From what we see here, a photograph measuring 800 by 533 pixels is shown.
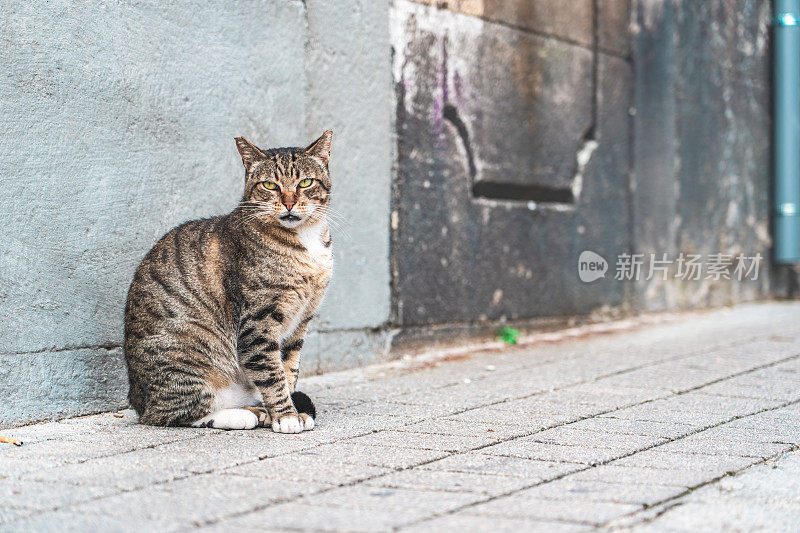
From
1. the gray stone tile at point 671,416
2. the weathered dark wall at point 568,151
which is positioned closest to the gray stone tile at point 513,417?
the gray stone tile at point 671,416

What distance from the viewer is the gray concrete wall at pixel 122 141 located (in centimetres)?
A: 417

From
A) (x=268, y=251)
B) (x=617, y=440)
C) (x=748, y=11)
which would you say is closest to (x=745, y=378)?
(x=617, y=440)

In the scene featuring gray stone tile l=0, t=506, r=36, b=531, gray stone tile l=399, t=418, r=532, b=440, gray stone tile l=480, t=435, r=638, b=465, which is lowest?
gray stone tile l=0, t=506, r=36, b=531

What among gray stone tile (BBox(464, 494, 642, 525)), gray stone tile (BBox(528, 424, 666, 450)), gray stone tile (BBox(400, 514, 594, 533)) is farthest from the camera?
gray stone tile (BBox(528, 424, 666, 450))

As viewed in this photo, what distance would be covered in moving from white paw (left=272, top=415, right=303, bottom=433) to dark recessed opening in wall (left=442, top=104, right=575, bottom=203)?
3047 millimetres

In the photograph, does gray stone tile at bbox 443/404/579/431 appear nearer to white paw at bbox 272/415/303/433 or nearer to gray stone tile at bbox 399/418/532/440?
gray stone tile at bbox 399/418/532/440

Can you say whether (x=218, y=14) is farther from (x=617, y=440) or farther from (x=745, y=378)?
(x=745, y=378)

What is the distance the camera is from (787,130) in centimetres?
987

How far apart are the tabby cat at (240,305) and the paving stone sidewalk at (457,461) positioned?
0.15m

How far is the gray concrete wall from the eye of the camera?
417 cm

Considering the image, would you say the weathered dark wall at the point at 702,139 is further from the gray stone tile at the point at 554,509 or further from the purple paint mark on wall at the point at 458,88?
the gray stone tile at the point at 554,509

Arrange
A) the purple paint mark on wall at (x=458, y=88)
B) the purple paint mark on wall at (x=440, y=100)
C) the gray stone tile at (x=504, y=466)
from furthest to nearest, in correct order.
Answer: the purple paint mark on wall at (x=458, y=88) < the purple paint mark on wall at (x=440, y=100) < the gray stone tile at (x=504, y=466)

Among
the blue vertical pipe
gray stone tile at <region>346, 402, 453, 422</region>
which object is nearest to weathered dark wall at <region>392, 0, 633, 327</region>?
gray stone tile at <region>346, 402, 453, 422</region>

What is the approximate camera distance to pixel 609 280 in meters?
7.93
